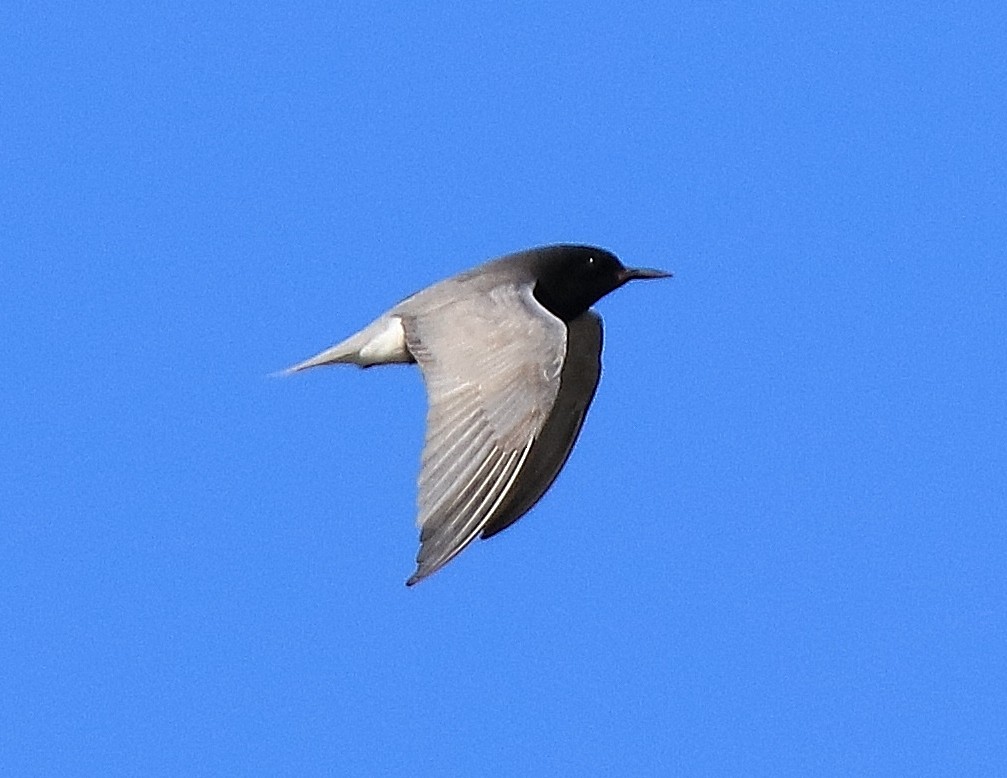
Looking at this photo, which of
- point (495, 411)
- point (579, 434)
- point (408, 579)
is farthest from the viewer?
point (579, 434)

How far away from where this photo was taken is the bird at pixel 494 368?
7.55 metres

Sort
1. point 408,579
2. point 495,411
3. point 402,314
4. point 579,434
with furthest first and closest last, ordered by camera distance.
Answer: point 579,434 → point 402,314 → point 495,411 → point 408,579

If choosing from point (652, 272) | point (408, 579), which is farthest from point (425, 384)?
point (652, 272)

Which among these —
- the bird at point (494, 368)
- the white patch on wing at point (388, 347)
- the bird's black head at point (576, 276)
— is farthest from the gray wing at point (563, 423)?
the white patch on wing at point (388, 347)

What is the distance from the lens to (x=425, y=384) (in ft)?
26.5

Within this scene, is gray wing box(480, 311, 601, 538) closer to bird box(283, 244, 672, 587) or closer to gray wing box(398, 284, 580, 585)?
bird box(283, 244, 672, 587)

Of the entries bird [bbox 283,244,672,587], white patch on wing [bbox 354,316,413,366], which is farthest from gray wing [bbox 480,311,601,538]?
white patch on wing [bbox 354,316,413,366]

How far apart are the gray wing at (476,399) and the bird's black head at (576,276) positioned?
836 mm

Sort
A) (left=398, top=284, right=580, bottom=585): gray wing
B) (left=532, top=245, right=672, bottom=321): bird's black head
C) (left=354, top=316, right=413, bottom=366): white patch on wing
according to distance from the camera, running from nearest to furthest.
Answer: (left=398, top=284, right=580, bottom=585): gray wing < (left=354, top=316, right=413, bottom=366): white patch on wing < (left=532, top=245, right=672, bottom=321): bird's black head

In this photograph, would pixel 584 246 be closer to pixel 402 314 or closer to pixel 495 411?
pixel 402 314

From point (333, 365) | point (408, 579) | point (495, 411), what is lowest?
point (408, 579)

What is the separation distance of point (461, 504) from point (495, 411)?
491 millimetres

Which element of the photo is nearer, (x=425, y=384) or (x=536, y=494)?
(x=425, y=384)

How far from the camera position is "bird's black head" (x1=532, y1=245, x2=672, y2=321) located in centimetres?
973
